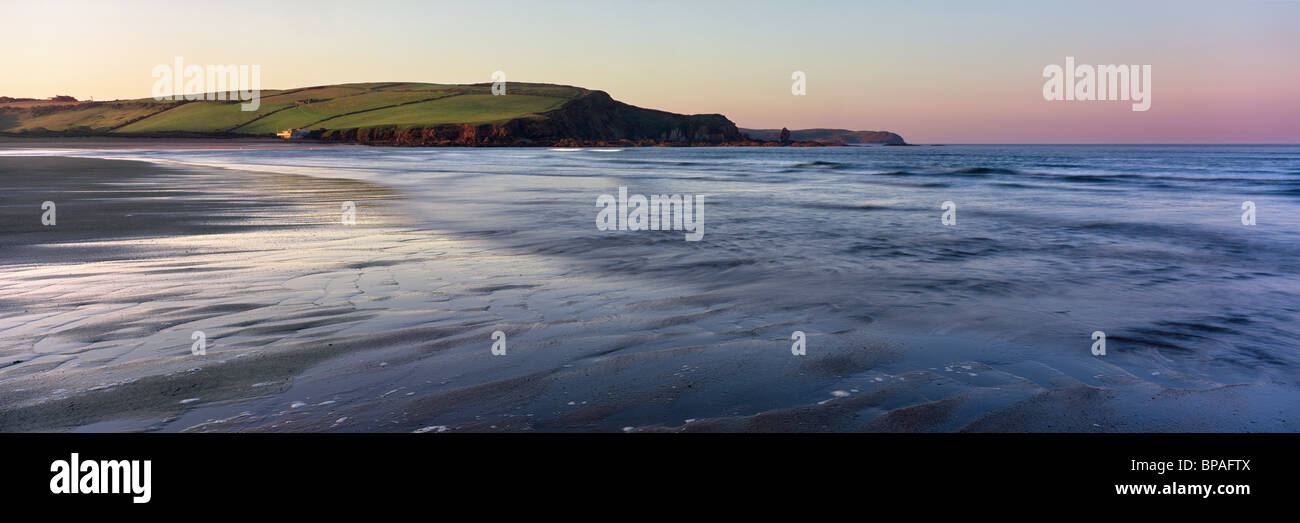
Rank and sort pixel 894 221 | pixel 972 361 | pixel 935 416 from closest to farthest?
pixel 935 416 → pixel 972 361 → pixel 894 221

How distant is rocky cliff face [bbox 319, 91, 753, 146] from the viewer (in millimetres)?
132000

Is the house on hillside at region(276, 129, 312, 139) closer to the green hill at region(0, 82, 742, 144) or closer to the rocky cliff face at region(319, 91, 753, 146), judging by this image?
the green hill at region(0, 82, 742, 144)

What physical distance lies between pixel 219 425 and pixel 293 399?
1.46 feet

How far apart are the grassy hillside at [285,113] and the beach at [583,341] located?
139 metres

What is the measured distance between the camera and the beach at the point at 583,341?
3.97 metres

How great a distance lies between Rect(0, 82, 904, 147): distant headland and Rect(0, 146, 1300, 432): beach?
124452 millimetres
